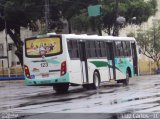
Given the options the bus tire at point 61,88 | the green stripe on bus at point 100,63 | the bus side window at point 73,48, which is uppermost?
the bus side window at point 73,48

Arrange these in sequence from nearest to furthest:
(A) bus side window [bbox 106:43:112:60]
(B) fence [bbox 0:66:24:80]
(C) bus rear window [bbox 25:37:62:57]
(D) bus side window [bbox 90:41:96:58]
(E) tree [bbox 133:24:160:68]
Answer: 1. (C) bus rear window [bbox 25:37:62:57]
2. (D) bus side window [bbox 90:41:96:58]
3. (A) bus side window [bbox 106:43:112:60]
4. (B) fence [bbox 0:66:24:80]
5. (E) tree [bbox 133:24:160:68]

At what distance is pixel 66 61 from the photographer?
25.2m

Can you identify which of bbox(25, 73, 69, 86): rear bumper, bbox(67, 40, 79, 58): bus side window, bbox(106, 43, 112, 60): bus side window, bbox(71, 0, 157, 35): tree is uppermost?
bbox(71, 0, 157, 35): tree

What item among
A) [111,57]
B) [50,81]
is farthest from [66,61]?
[111,57]

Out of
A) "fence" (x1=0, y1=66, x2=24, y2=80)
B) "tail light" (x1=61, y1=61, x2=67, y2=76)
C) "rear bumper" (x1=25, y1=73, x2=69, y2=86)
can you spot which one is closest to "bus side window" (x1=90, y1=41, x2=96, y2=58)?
"tail light" (x1=61, y1=61, x2=67, y2=76)

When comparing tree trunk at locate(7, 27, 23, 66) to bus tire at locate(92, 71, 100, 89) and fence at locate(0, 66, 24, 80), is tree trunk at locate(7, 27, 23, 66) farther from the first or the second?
bus tire at locate(92, 71, 100, 89)

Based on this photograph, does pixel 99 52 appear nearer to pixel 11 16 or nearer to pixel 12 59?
pixel 11 16

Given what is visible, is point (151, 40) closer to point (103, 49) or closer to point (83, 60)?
point (103, 49)

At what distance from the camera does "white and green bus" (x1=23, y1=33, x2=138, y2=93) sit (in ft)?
82.8

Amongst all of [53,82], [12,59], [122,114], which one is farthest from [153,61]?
[122,114]

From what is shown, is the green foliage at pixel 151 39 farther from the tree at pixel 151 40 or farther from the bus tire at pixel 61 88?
the bus tire at pixel 61 88

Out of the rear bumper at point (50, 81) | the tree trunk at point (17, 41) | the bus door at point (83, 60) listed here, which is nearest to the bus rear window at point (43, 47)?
the rear bumper at point (50, 81)

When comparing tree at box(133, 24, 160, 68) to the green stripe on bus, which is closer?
the green stripe on bus

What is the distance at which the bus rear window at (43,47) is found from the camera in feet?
83.6
